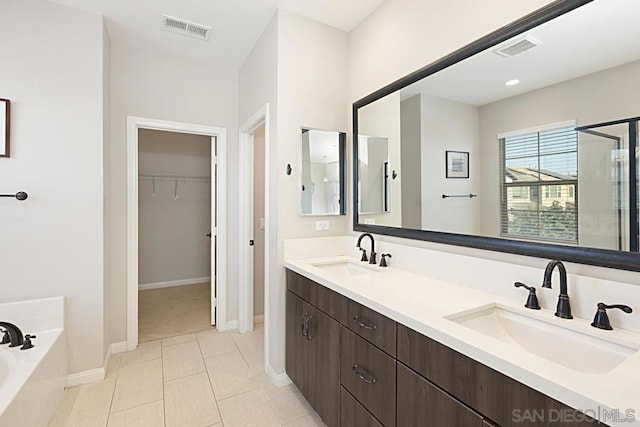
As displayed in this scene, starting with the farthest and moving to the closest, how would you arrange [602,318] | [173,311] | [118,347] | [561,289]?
[173,311]
[118,347]
[561,289]
[602,318]

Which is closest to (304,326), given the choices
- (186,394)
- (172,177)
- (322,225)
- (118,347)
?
(322,225)

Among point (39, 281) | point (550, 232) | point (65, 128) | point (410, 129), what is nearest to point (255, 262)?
point (39, 281)

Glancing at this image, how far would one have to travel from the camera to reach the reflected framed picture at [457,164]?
1.63 m

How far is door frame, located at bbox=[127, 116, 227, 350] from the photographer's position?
2832 millimetres

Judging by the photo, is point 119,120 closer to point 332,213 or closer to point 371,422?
point 332,213

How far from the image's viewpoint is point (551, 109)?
49.9 inches

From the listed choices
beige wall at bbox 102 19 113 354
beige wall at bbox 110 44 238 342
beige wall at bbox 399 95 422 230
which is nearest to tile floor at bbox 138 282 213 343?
beige wall at bbox 110 44 238 342

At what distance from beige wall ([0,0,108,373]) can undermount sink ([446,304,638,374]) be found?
258 cm

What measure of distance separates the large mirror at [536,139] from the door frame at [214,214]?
204cm

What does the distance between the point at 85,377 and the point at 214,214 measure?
5.66 ft

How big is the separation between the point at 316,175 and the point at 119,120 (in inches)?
76.4

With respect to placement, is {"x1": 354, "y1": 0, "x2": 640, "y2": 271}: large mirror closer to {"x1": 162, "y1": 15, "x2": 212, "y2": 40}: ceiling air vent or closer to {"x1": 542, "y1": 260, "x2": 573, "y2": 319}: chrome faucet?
{"x1": 542, "y1": 260, "x2": 573, "y2": 319}: chrome faucet

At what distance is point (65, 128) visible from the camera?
2248 mm

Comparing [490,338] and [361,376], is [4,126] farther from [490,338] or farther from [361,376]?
[490,338]
